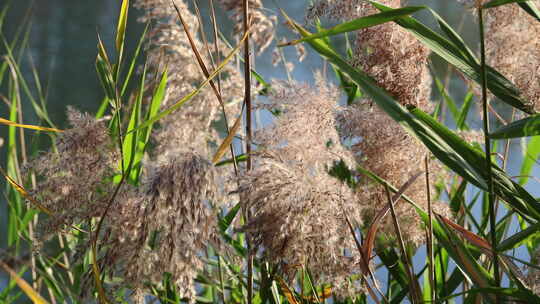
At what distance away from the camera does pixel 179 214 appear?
26.7 inches

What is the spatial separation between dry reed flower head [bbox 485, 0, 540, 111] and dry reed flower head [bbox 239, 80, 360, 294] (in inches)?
12.5

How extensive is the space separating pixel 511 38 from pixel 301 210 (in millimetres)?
503

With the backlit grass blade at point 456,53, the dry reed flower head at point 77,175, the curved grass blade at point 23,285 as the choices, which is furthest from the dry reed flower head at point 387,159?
the curved grass blade at point 23,285

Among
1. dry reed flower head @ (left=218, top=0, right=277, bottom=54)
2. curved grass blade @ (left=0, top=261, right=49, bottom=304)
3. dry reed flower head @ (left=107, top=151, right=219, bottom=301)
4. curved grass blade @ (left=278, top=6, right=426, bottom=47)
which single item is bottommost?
curved grass blade @ (left=0, top=261, right=49, bottom=304)

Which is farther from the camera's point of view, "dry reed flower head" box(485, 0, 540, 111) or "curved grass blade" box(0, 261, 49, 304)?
"dry reed flower head" box(485, 0, 540, 111)

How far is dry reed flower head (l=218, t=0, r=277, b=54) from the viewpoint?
1.01m

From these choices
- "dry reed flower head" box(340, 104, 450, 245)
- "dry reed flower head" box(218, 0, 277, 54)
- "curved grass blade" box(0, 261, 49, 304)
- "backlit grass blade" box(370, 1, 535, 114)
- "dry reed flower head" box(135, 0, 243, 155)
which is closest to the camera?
"curved grass blade" box(0, 261, 49, 304)

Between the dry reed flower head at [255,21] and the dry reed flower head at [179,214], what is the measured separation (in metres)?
0.36

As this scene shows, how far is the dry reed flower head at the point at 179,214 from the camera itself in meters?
0.67

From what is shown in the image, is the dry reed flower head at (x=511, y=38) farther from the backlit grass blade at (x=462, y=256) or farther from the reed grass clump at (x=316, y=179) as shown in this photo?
the backlit grass blade at (x=462, y=256)

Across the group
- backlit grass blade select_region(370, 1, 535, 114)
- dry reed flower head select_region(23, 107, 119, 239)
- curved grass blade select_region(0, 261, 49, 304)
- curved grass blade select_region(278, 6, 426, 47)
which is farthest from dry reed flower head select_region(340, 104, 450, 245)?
curved grass blade select_region(0, 261, 49, 304)

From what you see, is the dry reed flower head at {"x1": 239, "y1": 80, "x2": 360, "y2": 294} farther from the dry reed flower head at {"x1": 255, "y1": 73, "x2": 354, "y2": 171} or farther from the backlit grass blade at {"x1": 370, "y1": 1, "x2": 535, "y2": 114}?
the backlit grass blade at {"x1": 370, "y1": 1, "x2": 535, "y2": 114}

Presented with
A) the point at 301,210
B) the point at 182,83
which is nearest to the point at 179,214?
the point at 301,210

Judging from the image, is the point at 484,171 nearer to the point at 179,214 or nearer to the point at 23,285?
the point at 179,214
